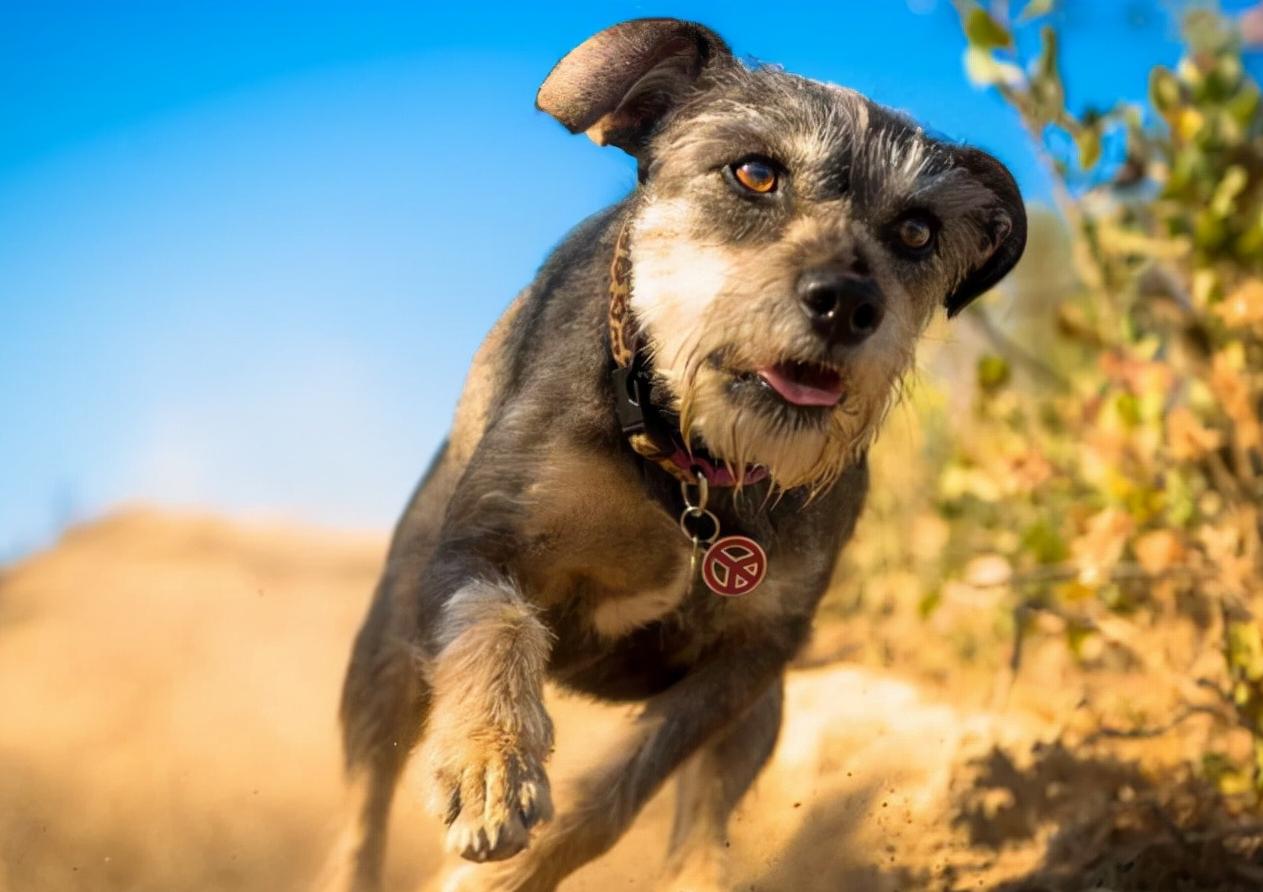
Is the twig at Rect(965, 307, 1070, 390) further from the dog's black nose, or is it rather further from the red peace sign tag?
the dog's black nose

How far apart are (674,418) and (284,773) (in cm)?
304

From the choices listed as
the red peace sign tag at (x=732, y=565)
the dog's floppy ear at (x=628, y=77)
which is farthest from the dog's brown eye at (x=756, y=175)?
the red peace sign tag at (x=732, y=565)

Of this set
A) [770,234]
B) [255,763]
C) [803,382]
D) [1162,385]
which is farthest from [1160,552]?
[255,763]

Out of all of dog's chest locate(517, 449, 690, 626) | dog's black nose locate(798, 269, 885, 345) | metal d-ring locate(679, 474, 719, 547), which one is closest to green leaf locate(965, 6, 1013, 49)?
dog's black nose locate(798, 269, 885, 345)

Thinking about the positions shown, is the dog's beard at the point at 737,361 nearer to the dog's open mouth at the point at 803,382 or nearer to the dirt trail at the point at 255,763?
the dog's open mouth at the point at 803,382

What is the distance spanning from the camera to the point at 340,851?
437 cm

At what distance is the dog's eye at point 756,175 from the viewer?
130 inches

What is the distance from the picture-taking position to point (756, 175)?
3314 millimetres

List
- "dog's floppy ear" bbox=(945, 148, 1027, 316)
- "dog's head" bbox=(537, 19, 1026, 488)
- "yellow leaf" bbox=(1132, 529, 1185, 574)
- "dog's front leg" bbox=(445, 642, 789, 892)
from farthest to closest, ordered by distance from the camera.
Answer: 1. "yellow leaf" bbox=(1132, 529, 1185, 574)
2. "dog's floppy ear" bbox=(945, 148, 1027, 316)
3. "dog's front leg" bbox=(445, 642, 789, 892)
4. "dog's head" bbox=(537, 19, 1026, 488)

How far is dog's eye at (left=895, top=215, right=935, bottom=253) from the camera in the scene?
3.44 meters

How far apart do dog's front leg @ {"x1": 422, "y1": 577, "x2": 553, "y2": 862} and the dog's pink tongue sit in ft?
2.65

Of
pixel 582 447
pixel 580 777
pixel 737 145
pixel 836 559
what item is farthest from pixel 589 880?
pixel 737 145

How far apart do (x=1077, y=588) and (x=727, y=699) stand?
1672mm

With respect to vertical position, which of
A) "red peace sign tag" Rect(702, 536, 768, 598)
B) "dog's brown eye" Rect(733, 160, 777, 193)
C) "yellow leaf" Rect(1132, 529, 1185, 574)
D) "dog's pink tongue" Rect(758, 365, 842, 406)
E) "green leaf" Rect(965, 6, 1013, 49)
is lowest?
"red peace sign tag" Rect(702, 536, 768, 598)
